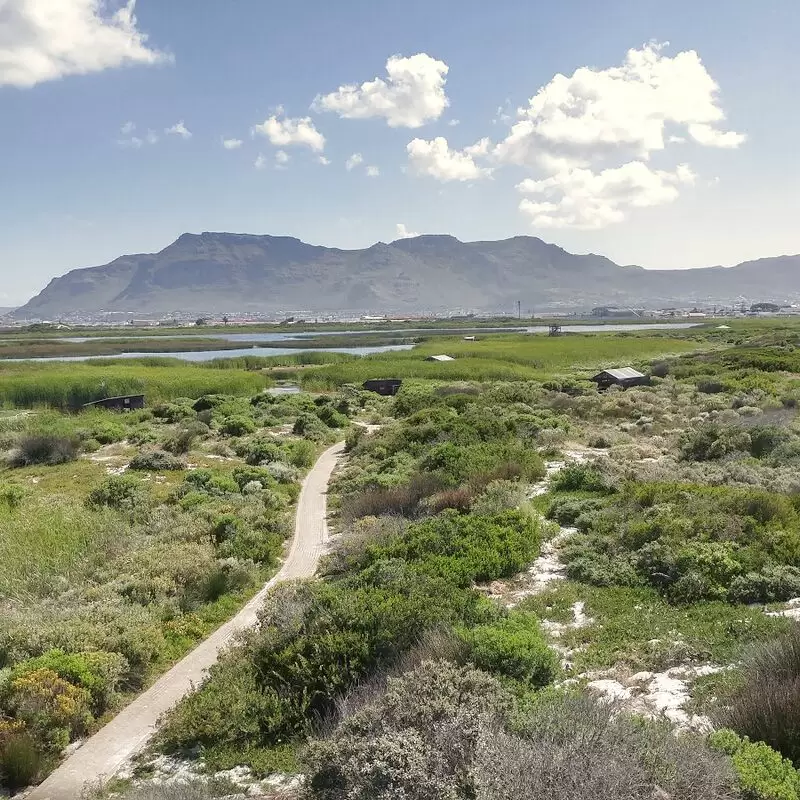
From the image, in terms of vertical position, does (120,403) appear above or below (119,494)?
above

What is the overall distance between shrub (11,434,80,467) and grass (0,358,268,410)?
16.2m

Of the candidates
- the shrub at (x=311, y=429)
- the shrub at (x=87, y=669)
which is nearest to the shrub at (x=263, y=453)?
the shrub at (x=311, y=429)

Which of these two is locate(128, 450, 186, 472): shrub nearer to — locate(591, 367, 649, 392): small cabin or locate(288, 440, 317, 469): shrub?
locate(288, 440, 317, 469): shrub

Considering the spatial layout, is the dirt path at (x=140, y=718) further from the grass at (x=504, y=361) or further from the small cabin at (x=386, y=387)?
the grass at (x=504, y=361)

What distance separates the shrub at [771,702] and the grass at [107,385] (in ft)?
149

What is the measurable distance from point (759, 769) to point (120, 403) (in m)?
45.9

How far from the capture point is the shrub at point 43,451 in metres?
30.0

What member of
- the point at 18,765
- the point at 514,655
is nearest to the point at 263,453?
the point at 18,765

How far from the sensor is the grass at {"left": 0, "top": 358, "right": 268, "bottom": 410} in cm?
4794

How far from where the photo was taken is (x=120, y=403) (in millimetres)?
45125

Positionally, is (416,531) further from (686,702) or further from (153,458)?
(153,458)

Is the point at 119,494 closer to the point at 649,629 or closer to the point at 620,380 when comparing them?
the point at 649,629

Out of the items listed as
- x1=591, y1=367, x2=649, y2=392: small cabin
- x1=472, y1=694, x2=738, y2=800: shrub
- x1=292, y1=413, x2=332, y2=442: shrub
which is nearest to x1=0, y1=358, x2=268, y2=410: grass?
x1=292, y1=413, x2=332, y2=442: shrub

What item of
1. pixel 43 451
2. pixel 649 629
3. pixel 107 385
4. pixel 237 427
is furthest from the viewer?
pixel 107 385
